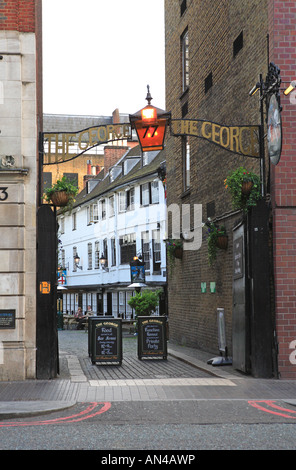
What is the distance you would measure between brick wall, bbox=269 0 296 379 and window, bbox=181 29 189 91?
8.65 meters

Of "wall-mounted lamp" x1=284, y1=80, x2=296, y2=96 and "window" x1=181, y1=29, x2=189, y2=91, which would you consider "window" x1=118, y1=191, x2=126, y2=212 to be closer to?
"window" x1=181, y1=29, x2=189, y2=91

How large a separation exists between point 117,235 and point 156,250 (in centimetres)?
638

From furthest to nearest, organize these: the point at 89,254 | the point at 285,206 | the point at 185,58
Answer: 1. the point at 89,254
2. the point at 185,58
3. the point at 285,206

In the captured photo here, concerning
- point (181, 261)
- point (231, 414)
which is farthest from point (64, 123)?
point (231, 414)

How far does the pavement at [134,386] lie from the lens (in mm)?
10453

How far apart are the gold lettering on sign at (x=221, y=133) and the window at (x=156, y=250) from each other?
79.7 feet

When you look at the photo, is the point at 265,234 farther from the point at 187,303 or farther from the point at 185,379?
the point at 187,303

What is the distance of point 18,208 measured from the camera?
13.3m

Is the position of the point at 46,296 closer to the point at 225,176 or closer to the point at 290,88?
the point at 290,88

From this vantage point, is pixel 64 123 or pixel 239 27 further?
pixel 64 123

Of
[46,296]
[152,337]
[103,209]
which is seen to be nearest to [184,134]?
[46,296]

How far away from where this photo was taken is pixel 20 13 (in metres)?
14.0

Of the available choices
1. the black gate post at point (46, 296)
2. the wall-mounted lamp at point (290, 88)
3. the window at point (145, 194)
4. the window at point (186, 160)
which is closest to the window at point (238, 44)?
the wall-mounted lamp at point (290, 88)
